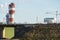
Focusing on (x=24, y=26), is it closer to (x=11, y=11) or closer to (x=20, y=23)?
(x=20, y=23)

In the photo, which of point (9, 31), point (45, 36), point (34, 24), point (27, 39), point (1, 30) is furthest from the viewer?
point (9, 31)

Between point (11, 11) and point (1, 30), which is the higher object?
point (11, 11)

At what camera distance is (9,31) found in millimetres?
85750

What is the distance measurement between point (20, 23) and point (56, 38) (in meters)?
11.9

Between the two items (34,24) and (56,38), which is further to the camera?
(34,24)

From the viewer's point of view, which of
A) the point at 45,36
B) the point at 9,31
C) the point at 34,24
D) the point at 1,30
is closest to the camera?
the point at 45,36

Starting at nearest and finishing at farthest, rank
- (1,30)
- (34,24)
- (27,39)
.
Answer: (27,39), (34,24), (1,30)

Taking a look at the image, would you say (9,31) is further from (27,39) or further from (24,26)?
(27,39)

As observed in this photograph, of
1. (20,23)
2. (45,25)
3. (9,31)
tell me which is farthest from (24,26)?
(9,31)

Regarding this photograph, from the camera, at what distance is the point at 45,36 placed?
2141 inches

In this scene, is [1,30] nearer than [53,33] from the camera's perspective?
No

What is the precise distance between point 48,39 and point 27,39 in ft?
16.1

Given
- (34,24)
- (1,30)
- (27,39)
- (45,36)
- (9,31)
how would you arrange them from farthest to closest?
(9,31) < (1,30) < (34,24) < (45,36) < (27,39)

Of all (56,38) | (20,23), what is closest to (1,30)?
(20,23)
